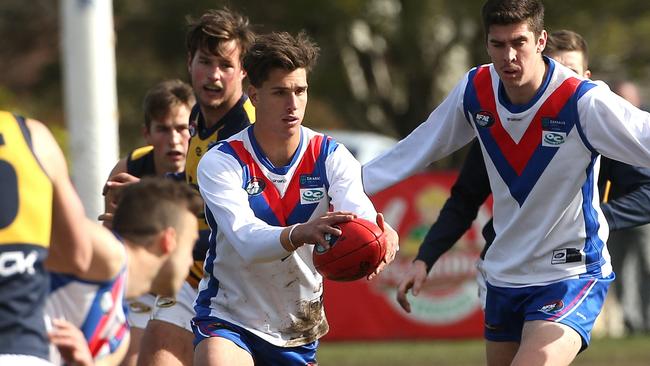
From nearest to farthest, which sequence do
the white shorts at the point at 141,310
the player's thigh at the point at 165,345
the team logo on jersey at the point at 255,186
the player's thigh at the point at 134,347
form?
the team logo on jersey at the point at 255,186 < the player's thigh at the point at 165,345 < the player's thigh at the point at 134,347 < the white shorts at the point at 141,310

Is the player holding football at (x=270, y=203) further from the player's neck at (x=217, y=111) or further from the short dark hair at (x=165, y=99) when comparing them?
the short dark hair at (x=165, y=99)

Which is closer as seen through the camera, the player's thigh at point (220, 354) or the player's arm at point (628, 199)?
the player's thigh at point (220, 354)

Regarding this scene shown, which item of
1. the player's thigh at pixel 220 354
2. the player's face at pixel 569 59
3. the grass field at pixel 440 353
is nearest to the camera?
the player's thigh at pixel 220 354

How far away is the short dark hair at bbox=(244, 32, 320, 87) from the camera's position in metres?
6.10

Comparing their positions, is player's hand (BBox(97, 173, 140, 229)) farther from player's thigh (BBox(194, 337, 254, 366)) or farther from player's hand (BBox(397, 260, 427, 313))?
player's hand (BBox(397, 260, 427, 313))

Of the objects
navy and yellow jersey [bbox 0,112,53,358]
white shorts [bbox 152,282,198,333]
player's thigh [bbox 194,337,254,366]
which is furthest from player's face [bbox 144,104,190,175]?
navy and yellow jersey [bbox 0,112,53,358]

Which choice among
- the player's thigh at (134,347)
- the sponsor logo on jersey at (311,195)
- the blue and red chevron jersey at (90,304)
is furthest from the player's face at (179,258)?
the player's thigh at (134,347)

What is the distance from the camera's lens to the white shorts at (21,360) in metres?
4.48

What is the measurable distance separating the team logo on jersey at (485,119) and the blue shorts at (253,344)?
138cm

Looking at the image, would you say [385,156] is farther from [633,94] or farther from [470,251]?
[470,251]

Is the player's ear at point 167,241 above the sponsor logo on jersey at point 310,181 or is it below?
above

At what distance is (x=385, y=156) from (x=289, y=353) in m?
1.17

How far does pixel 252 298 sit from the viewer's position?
6.25 meters

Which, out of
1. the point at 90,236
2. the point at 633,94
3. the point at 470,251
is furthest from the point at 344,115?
the point at 90,236
